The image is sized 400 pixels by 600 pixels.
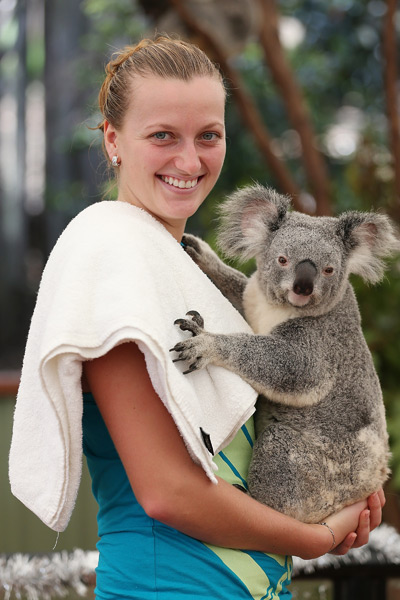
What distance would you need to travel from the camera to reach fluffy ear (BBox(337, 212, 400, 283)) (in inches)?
63.4

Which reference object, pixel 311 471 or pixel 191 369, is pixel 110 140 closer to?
pixel 191 369

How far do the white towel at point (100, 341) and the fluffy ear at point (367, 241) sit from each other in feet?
1.69

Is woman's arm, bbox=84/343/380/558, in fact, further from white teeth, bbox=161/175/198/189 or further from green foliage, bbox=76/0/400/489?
green foliage, bbox=76/0/400/489

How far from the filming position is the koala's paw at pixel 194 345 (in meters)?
1.11

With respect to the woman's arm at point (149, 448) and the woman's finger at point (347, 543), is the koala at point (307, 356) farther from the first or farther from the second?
the woman's arm at point (149, 448)

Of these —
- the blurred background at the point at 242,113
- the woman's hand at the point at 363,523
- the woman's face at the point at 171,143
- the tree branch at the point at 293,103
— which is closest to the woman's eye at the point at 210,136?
the woman's face at the point at 171,143

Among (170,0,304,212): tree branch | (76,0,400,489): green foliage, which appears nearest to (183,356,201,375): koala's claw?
(170,0,304,212): tree branch

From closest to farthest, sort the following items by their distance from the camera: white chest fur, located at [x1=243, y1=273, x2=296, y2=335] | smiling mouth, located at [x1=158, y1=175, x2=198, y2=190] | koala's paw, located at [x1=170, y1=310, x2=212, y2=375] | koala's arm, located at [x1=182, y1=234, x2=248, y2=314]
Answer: koala's paw, located at [x1=170, y1=310, x2=212, y2=375]
smiling mouth, located at [x1=158, y1=175, x2=198, y2=190]
white chest fur, located at [x1=243, y1=273, x2=296, y2=335]
koala's arm, located at [x1=182, y1=234, x2=248, y2=314]

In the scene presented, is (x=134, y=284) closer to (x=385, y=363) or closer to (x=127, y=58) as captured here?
(x=127, y=58)

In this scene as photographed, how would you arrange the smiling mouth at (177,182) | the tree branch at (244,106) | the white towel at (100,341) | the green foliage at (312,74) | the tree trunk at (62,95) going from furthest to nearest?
the tree trunk at (62,95), the green foliage at (312,74), the tree branch at (244,106), the smiling mouth at (177,182), the white towel at (100,341)

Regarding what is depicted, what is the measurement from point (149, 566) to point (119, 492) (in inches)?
5.0

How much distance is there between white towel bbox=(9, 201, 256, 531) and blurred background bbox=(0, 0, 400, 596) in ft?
10.1

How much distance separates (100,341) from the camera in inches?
38.9

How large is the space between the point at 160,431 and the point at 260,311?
0.69m
